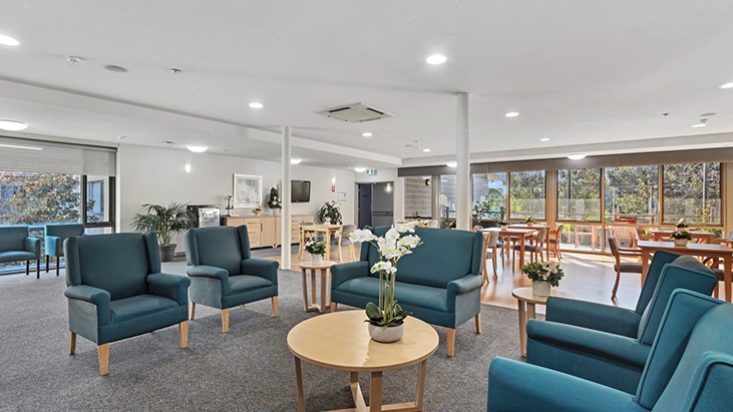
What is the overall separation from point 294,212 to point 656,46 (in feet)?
28.8

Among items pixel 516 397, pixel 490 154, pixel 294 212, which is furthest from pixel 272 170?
pixel 516 397

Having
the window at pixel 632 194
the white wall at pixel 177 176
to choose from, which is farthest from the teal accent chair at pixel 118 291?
the window at pixel 632 194

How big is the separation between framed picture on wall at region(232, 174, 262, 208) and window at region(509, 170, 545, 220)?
666 centimetres

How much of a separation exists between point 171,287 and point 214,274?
1.37 feet

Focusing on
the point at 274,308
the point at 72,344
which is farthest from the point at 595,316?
the point at 72,344

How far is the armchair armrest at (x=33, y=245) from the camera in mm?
5791

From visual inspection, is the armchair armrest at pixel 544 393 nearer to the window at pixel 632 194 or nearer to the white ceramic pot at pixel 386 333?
the white ceramic pot at pixel 386 333

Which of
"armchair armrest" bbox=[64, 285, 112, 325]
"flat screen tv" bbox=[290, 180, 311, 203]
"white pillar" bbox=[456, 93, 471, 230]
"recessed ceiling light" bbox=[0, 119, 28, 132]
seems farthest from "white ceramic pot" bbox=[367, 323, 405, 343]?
"flat screen tv" bbox=[290, 180, 311, 203]

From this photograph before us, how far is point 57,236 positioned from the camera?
20.3ft

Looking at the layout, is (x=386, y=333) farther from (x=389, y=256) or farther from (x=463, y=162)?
(x=463, y=162)

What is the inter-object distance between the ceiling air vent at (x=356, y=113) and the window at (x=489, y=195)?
5746mm

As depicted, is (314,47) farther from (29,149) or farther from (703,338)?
(29,149)

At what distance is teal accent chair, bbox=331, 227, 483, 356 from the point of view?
3025mm

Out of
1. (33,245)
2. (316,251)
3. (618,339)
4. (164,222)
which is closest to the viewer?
(618,339)
